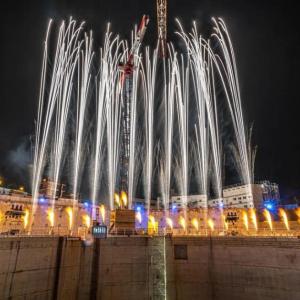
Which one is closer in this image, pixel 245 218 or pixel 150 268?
pixel 150 268

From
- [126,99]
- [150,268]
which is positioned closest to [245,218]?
[150,268]

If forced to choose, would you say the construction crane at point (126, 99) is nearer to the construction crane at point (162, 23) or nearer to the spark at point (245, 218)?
the construction crane at point (162, 23)

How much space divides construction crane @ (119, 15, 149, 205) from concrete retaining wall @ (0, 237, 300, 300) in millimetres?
14484

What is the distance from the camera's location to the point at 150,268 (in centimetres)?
2900

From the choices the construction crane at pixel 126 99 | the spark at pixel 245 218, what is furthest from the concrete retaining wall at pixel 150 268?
the spark at pixel 245 218

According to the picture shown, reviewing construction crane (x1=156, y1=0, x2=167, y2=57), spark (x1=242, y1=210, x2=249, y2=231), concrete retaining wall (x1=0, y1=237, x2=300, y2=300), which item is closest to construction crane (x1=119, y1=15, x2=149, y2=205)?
construction crane (x1=156, y1=0, x2=167, y2=57)

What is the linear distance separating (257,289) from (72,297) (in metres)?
19.0

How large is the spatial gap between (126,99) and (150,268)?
86.1 ft

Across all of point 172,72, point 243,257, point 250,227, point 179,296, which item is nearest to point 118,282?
point 179,296

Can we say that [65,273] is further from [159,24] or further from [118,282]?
[159,24]

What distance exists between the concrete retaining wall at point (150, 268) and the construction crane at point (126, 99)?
570 inches

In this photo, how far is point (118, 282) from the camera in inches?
1087

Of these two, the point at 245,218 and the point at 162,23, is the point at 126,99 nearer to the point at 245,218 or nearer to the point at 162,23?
the point at 162,23

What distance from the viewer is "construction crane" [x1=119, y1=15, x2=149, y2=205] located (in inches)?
1670
